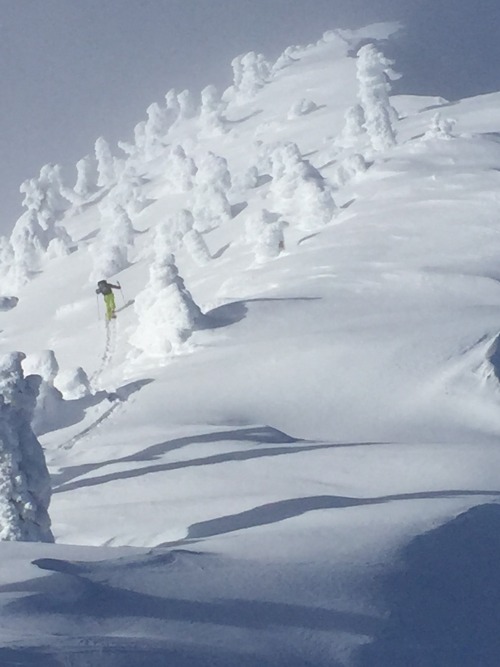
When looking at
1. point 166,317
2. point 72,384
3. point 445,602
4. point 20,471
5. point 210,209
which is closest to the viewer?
point 445,602

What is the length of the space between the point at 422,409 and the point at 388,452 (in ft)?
11.0

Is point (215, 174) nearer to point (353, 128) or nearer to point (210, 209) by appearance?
point (210, 209)

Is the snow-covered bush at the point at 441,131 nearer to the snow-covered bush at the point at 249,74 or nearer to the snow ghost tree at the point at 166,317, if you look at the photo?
the snow ghost tree at the point at 166,317

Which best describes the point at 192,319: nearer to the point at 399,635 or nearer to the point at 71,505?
the point at 71,505

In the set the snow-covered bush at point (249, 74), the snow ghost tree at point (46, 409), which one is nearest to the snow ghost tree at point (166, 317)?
the snow ghost tree at point (46, 409)

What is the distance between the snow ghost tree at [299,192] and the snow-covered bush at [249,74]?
35.6 meters

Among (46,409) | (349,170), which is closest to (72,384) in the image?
(46,409)

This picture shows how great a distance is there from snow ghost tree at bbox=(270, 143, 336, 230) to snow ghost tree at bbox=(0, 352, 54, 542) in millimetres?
26162

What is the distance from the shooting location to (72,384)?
29.0 m

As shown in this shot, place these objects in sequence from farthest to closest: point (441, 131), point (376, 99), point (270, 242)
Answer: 1. point (376, 99)
2. point (441, 131)
3. point (270, 242)

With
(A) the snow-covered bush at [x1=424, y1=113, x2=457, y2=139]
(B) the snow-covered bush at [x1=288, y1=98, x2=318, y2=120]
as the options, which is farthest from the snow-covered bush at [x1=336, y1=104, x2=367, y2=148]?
(B) the snow-covered bush at [x1=288, y1=98, x2=318, y2=120]

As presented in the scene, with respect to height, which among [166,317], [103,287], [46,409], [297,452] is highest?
[103,287]

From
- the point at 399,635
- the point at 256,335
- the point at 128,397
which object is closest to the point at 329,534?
the point at 399,635

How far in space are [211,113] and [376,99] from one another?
28.9 m
